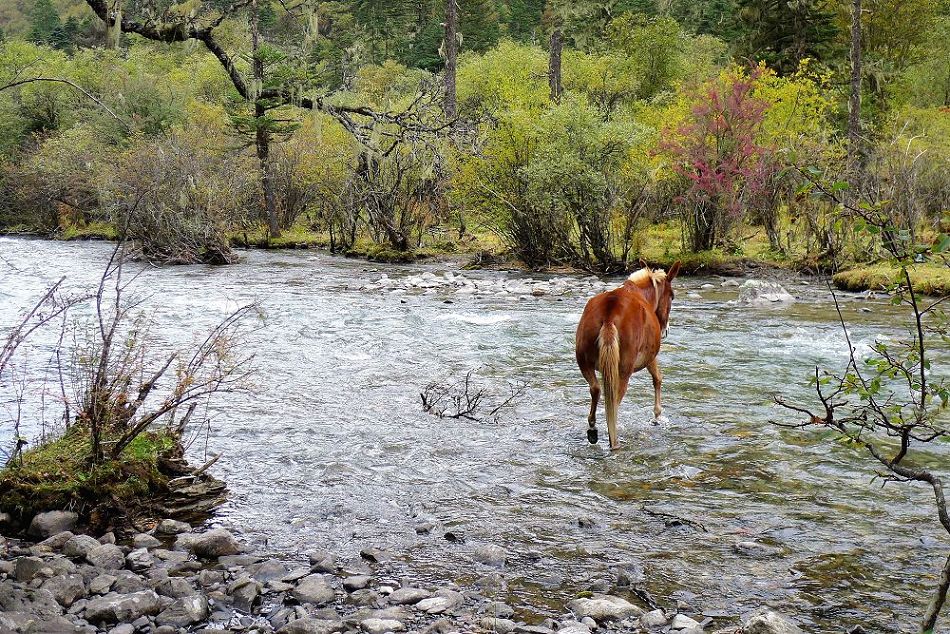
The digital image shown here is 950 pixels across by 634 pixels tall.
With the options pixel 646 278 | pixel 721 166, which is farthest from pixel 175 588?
pixel 721 166

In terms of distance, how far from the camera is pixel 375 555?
523cm

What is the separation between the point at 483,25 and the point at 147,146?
42.5 meters

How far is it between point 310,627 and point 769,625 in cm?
234

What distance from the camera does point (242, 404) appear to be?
929 centimetres

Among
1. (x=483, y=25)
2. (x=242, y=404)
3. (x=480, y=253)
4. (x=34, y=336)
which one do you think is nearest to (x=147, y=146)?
(x=480, y=253)

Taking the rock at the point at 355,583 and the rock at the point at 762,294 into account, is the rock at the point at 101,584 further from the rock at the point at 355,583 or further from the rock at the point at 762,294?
the rock at the point at 762,294

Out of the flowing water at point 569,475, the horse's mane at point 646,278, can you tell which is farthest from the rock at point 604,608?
the horse's mane at point 646,278

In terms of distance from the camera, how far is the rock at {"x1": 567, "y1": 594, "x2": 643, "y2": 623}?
436 cm

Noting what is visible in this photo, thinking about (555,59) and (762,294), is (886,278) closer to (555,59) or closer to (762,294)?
(762,294)

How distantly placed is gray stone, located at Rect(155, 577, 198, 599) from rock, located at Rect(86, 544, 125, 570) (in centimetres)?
49

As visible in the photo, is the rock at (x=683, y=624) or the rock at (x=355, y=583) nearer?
the rock at (x=683, y=624)

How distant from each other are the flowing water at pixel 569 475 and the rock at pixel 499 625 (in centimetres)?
25

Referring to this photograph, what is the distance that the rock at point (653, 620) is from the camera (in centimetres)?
427

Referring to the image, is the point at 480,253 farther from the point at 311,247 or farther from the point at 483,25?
the point at 483,25
